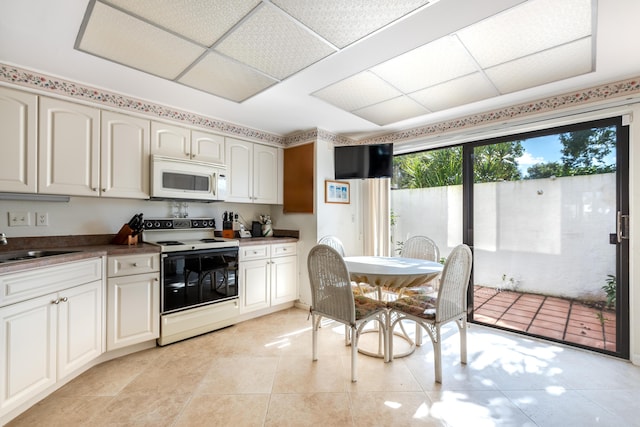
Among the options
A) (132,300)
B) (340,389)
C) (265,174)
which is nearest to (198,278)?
(132,300)

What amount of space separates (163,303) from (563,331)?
146 inches

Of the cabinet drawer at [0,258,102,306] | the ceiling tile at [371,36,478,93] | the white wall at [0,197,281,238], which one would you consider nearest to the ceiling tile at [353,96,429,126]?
the ceiling tile at [371,36,478,93]

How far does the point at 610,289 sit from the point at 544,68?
6.47 ft

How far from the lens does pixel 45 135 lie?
2160 mm

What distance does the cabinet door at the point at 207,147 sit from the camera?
303 cm

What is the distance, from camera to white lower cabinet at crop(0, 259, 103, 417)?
1571mm

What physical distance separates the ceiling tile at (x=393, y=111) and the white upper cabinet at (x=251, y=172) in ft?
4.42

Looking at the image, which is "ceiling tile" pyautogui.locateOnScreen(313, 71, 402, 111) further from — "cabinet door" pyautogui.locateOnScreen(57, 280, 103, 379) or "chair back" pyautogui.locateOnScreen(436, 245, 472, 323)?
"cabinet door" pyautogui.locateOnScreen(57, 280, 103, 379)

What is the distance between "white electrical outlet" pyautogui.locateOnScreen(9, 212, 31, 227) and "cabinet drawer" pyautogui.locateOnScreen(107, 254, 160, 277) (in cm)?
80

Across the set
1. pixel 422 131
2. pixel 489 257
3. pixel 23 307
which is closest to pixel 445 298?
pixel 489 257

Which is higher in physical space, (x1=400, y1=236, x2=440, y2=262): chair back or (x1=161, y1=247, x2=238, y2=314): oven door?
(x1=400, y1=236, x2=440, y2=262): chair back

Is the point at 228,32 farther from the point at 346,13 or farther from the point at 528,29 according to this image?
the point at 528,29

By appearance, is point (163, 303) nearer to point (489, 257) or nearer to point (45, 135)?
point (45, 135)

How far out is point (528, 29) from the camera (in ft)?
5.39
